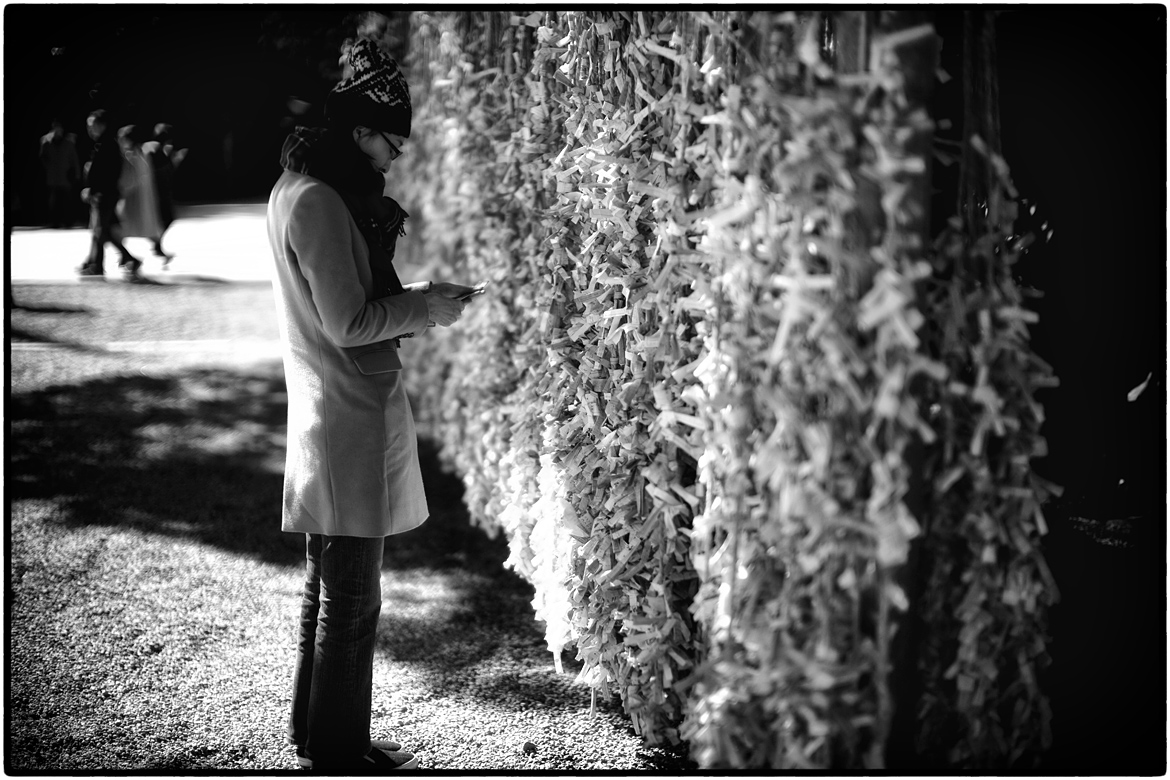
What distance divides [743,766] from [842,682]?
353 millimetres

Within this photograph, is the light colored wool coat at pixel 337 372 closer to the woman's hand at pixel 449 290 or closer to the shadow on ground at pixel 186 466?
the woman's hand at pixel 449 290

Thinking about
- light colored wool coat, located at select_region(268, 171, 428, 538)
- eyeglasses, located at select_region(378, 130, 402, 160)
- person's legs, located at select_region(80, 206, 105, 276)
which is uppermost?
person's legs, located at select_region(80, 206, 105, 276)

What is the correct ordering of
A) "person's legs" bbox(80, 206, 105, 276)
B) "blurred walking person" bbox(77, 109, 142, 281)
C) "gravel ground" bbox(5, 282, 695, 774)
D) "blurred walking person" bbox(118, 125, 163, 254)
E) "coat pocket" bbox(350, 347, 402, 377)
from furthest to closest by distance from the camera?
"person's legs" bbox(80, 206, 105, 276) → "blurred walking person" bbox(118, 125, 163, 254) → "blurred walking person" bbox(77, 109, 142, 281) → "gravel ground" bbox(5, 282, 695, 774) → "coat pocket" bbox(350, 347, 402, 377)

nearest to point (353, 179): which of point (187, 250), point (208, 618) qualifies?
point (208, 618)

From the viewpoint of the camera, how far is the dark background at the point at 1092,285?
278cm

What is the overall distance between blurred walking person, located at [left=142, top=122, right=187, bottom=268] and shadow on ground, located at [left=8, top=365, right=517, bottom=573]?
9.19 feet

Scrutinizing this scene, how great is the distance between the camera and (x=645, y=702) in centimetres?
308

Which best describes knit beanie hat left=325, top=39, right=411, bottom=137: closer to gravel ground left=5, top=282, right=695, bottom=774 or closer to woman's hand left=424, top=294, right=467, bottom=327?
woman's hand left=424, top=294, right=467, bottom=327

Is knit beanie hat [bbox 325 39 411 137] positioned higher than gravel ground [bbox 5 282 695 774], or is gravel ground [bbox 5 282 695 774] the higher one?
knit beanie hat [bbox 325 39 411 137]

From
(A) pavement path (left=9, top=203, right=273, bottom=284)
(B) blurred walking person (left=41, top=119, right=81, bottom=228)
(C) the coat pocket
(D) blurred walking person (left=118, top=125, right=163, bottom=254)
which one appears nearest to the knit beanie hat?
(C) the coat pocket

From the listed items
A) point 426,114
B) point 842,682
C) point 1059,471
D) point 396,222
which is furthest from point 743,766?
point 426,114

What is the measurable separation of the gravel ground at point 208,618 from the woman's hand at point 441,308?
44.3 inches

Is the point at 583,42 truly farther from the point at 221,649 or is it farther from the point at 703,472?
the point at 221,649

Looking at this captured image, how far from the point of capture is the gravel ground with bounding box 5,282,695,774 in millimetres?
3264
